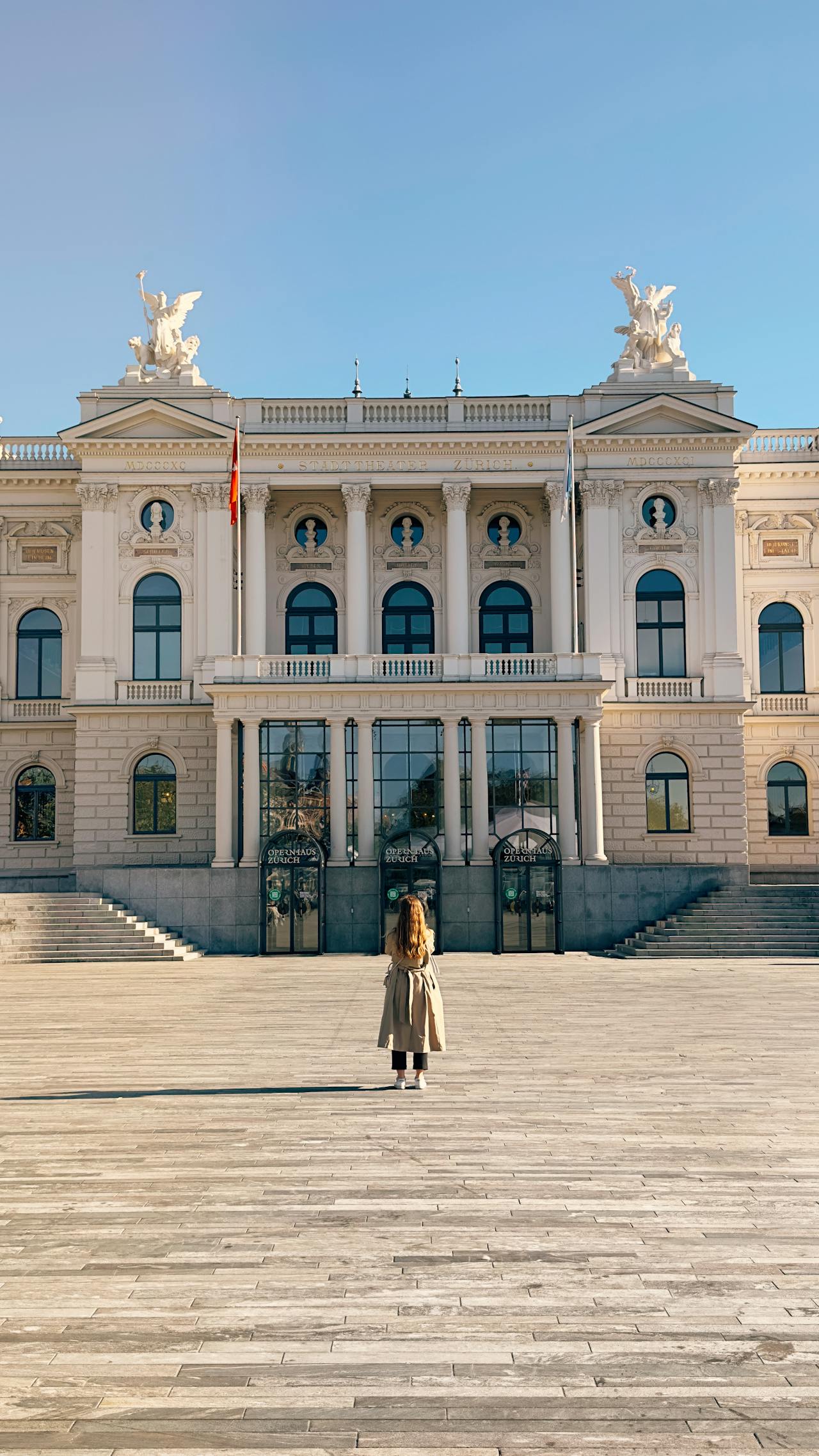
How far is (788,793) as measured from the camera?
52.5m

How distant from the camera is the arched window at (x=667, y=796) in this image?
48625mm

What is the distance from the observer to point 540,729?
45.2 m

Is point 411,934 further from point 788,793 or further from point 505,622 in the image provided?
point 788,793

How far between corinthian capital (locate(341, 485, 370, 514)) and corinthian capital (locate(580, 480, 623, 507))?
321 inches

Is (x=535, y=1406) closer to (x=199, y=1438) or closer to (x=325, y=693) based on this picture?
(x=199, y=1438)

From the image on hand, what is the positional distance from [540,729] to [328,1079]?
29663 mm

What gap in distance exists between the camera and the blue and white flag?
46094 millimetres

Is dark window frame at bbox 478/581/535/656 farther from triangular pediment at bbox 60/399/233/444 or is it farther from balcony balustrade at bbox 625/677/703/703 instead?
triangular pediment at bbox 60/399/233/444

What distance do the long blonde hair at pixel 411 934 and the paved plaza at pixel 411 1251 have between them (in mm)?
1622

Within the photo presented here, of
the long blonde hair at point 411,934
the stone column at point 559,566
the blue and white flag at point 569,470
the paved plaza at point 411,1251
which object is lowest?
the paved plaza at point 411,1251

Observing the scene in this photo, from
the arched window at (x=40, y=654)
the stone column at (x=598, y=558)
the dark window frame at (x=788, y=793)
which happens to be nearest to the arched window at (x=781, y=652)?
the dark window frame at (x=788, y=793)

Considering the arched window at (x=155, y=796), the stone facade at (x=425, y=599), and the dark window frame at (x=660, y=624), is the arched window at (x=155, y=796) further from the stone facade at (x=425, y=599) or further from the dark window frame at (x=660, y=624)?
the dark window frame at (x=660, y=624)

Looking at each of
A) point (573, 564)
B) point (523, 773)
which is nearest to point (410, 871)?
point (523, 773)

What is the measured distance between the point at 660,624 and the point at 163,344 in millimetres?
22061
